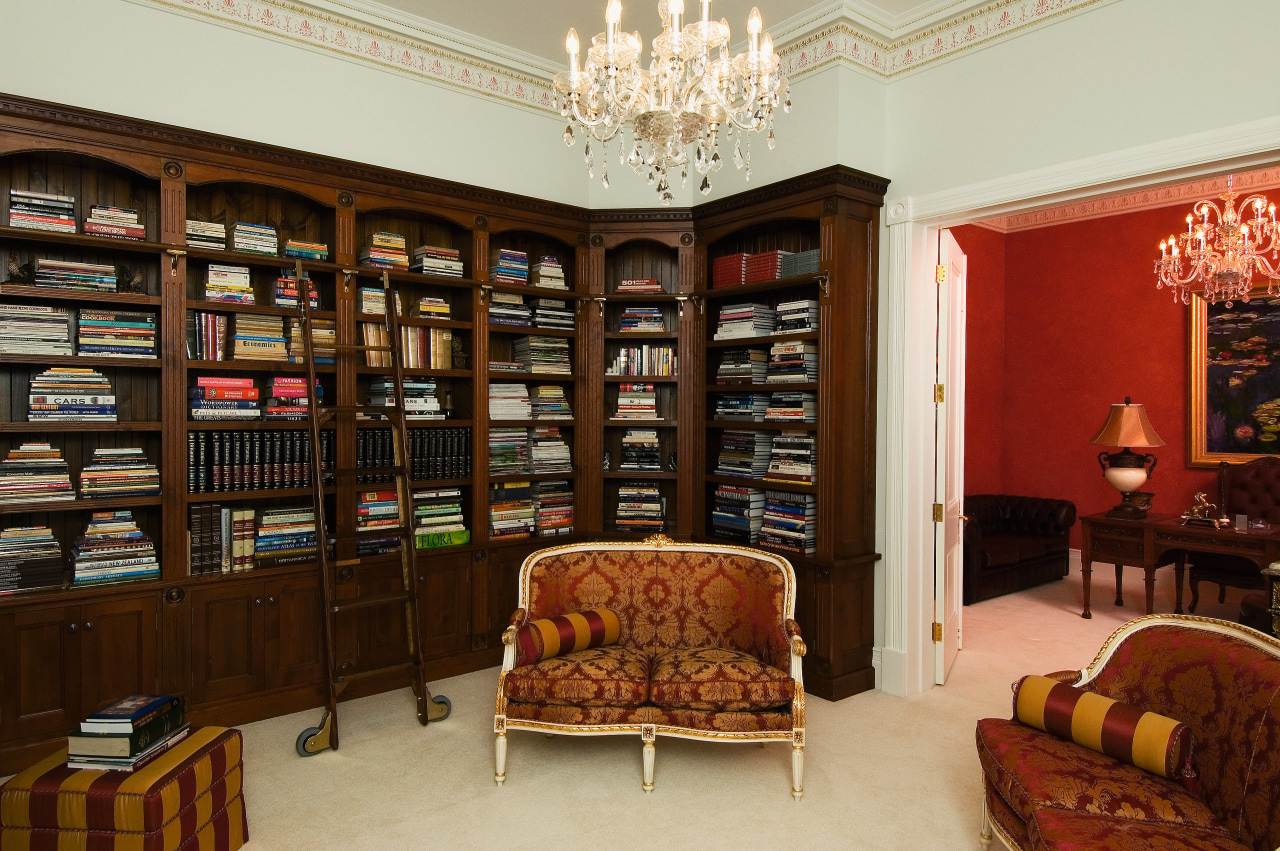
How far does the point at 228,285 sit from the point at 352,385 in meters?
0.74

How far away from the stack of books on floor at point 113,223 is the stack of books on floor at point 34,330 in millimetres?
395

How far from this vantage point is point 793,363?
436cm

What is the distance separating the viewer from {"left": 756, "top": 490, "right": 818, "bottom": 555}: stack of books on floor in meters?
4.30

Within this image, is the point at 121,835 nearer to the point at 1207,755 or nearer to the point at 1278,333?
the point at 1207,755

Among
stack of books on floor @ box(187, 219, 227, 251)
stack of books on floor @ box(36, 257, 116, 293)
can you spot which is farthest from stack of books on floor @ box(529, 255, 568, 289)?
stack of books on floor @ box(36, 257, 116, 293)

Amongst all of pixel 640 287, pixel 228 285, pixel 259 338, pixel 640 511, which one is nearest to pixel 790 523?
pixel 640 511

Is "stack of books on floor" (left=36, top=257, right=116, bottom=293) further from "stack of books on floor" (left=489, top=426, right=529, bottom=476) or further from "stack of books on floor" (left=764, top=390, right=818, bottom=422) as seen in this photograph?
"stack of books on floor" (left=764, top=390, right=818, bottom=422)

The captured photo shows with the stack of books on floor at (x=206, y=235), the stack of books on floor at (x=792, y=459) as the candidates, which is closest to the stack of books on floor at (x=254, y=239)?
the stack of books on floor at (x=206, y=235)

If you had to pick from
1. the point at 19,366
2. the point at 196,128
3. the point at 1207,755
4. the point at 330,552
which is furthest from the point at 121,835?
the point at 1207,755

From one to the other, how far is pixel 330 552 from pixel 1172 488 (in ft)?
23.3

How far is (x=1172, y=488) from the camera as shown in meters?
7.06

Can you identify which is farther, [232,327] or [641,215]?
[641,215]

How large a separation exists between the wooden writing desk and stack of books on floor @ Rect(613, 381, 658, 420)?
11.8 ft

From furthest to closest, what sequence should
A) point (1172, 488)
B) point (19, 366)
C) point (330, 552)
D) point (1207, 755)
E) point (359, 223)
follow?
point (1172, 488) → point (359, 223) → point (330, 552) → point (19, 366) → point (1207, 755)
